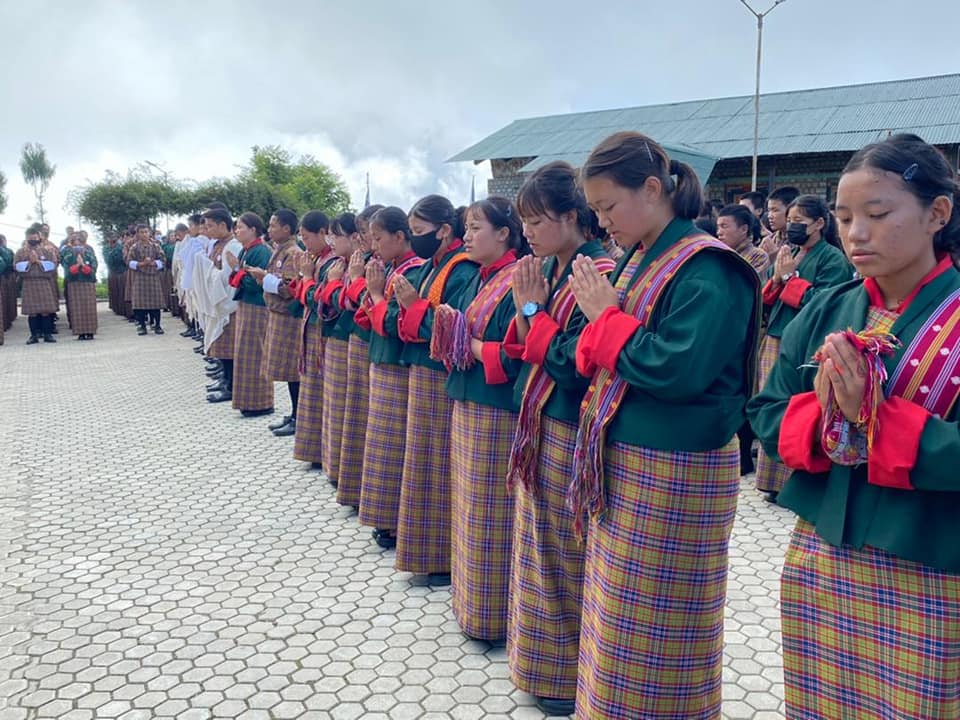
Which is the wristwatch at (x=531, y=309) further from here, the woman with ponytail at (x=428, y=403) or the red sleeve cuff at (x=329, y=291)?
the red sleeve cuff at (x=329, y=291)

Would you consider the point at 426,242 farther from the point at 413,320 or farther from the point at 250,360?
the point at 250,360

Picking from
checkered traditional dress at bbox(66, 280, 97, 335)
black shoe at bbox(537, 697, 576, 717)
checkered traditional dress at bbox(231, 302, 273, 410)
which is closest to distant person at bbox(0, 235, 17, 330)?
checkered traditional dress at bbox(66, 280, 97, 335)

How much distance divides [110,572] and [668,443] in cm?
312

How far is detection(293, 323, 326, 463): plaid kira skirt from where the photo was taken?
5371 millimetres

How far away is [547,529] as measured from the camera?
2479 mm

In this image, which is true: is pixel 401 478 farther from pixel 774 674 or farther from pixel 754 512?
pixel 754 512

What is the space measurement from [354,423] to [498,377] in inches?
75.4

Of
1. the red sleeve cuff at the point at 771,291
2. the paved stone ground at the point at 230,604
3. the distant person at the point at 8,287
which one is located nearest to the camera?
the paved stone ground at the point at 230,604

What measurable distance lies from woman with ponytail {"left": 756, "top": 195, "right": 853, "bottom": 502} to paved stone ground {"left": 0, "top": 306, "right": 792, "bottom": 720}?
121cm

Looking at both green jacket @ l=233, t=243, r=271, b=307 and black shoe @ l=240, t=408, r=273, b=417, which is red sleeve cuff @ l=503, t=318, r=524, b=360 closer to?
green jacket @ l=233, t=243, r=271, b=307

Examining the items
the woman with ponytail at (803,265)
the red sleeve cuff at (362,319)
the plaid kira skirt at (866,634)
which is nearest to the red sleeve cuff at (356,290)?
the red sleeve cuff at (362,319)

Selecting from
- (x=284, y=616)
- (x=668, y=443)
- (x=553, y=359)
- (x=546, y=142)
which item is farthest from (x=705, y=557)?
(x=546, y=142)

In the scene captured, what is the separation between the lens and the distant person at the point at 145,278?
44.4ft

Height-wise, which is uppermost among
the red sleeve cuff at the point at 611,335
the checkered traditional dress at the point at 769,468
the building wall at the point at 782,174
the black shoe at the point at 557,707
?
the building wall at the point at 782,174
